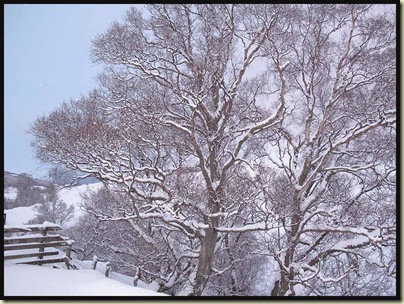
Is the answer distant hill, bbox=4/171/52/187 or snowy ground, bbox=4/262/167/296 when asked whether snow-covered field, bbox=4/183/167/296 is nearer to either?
snowy ground, bbox=4/262/167/296

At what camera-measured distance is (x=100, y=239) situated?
363 inches

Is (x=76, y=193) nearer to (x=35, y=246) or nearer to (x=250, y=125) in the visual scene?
(x=35, y=246)

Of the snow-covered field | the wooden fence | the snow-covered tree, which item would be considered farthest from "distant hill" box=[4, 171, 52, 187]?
the snow-covered field

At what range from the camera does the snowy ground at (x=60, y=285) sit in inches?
111

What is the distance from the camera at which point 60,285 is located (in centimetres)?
300

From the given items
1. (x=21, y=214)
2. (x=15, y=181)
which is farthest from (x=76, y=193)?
(x=15, y=181)

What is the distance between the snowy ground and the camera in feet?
9.23

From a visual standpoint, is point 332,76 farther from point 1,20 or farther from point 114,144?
point 1,20

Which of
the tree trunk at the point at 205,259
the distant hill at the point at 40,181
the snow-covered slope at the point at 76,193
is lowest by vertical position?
the tree trunk at the point at 205,259

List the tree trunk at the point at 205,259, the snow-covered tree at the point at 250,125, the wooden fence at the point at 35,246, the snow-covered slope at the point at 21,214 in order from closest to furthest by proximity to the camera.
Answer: the wooden fence at the point at 35,246 → the snow-covered tree at the point at 250,125 → the tree trunk at the point at 205,259 → the snow-covered slope at the point at 21,214

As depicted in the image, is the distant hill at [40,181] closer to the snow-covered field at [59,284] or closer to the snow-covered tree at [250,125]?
the snow-covered tree at [250,125]

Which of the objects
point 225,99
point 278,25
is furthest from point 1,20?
point 278,25

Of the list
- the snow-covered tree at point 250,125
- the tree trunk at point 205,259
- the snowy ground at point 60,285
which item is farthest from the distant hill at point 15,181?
the tree trunk at point 205,259

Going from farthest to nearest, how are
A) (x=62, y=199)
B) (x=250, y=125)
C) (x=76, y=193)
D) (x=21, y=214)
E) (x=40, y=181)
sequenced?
(x=62, y=199) < (x=76, y=193) < (x=21, y=214) < (x=40, y=181) < (x=250, y=125)
